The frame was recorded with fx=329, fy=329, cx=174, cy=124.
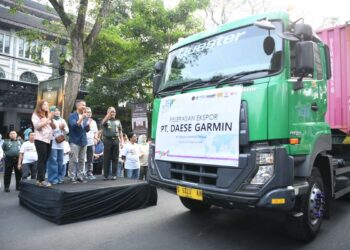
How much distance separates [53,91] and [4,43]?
13326 millimetres

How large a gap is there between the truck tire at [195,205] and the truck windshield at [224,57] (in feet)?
6.84

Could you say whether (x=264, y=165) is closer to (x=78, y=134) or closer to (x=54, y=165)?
(x=78, y=134)

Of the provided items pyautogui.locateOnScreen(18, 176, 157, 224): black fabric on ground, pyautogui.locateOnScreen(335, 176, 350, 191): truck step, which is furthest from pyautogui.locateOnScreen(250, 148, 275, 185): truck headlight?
pyautogui.locateOnScreen(18, 176, 157, 224): black fabric on ground

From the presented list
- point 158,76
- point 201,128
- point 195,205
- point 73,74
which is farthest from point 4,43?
point 201,128

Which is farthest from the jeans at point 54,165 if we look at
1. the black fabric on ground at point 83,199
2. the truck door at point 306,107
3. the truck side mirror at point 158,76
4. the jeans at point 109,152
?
the truck door at point 306,107

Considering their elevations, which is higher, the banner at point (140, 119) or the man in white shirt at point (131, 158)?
the banner at point (140, 119)

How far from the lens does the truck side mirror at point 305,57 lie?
11.8 feet

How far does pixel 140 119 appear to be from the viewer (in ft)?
37.8

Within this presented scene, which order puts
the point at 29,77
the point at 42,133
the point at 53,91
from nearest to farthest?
the point at 42,133, the point at 53,91, the point at 29,77

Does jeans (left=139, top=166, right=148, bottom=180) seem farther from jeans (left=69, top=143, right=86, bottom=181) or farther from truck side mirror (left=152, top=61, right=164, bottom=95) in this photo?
truck side mirror (left=152, top=61, right=164, bottom=95)

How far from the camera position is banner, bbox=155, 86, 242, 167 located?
12.3 feet

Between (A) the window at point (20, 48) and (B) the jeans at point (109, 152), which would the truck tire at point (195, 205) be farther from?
(A) the window at point (20, 48)

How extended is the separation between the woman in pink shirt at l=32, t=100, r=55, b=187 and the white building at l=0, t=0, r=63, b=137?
1326 centimetres

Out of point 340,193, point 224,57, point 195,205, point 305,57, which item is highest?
point 224,57
